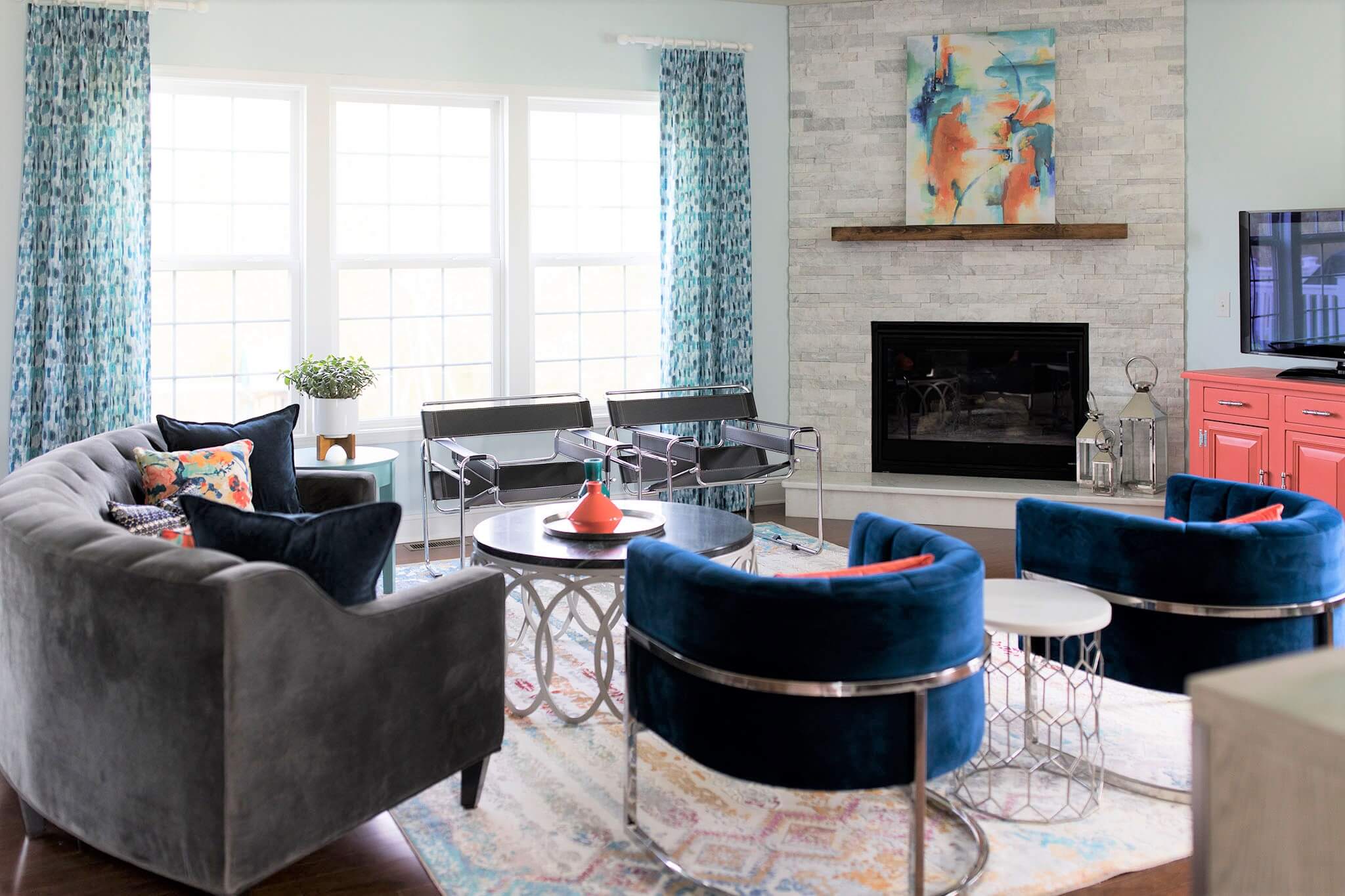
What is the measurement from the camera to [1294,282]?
222 inches

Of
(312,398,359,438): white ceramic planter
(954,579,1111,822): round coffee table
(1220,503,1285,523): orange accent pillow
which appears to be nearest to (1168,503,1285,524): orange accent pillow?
(1220,503,1285,523): orange accent pillow

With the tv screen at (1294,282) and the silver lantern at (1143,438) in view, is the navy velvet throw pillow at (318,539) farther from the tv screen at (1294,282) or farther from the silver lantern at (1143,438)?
the silver lantern at (1143,438)

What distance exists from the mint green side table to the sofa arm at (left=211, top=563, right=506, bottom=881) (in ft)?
6.25

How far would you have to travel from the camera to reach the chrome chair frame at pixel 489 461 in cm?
538

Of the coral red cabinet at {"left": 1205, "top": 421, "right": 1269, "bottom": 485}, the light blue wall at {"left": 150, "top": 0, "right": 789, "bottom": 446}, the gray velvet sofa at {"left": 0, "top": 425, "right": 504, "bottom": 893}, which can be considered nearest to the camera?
the gray velvet sofa at {"left": 0, "top": 425, "right": 504, "bottom": 893}

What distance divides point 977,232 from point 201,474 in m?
4.45

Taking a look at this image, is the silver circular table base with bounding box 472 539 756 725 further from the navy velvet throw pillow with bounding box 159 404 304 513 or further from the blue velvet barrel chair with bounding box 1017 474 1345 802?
the blue velvet barrel chair with bounding box 1017 474 1345 802

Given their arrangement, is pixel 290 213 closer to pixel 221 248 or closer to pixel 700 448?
pixel 221 248

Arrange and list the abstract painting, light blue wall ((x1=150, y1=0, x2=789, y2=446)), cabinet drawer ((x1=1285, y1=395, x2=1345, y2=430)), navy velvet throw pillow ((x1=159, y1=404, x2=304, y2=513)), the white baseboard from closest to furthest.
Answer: navy velvet throw pillow ((x1=159, y1=404, x2=304, y2=513)), cabinet drawer ((x1=1285, y1=395, x2=1345, y2=430)), light blue wall ((x1=150, y1=0, x2=789, y2=446)), the white baseboard, the abstract painting

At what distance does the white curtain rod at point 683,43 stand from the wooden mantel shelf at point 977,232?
1155 millimetres

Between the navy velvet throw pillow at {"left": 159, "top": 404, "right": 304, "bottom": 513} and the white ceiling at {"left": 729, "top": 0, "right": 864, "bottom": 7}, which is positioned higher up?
the white ceiling at {"left": 729, "top": 0, "right": 864, "bottom": 7}

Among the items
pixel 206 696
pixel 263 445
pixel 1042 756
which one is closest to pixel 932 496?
pixel 1042 756

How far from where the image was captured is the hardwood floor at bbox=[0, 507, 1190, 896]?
2686mm

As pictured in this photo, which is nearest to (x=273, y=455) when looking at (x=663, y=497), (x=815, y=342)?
(x=663, y=497)
